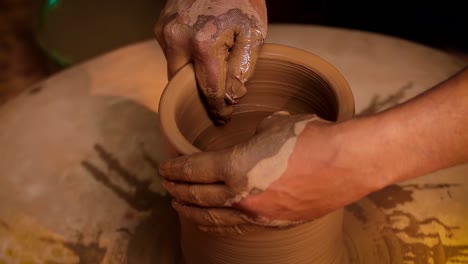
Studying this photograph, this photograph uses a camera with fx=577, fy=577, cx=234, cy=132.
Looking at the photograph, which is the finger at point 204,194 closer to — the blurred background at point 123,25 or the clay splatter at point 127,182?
the clay splatter at point 127,182

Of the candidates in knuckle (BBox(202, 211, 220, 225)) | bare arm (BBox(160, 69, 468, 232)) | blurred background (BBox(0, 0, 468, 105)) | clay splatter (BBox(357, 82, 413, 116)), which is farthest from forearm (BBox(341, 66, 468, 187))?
blurred background (BBox(0, 0, 468, 105))

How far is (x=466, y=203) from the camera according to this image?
129 cm

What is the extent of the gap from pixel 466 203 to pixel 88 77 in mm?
1050

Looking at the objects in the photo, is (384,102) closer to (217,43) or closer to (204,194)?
(217,43)

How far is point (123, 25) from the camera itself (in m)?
2.67

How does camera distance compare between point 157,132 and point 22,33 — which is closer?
point 157,132

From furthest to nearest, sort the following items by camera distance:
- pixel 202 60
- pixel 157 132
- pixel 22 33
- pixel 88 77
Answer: pixel 22 33 < pixel 88 77 < pixel 157 132 < pixel 202 60

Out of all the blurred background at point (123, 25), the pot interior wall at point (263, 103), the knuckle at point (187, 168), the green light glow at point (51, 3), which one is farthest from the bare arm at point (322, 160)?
the green light glow at point (51, 3)

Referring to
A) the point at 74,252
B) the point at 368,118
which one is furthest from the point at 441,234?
the point at 74,252

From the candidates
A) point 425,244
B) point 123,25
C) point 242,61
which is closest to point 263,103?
point 242,61

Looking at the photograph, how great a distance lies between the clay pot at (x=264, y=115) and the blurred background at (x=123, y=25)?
146 cm

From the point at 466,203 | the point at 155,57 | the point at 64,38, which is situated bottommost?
the point at 64,38

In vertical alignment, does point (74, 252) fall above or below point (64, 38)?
above

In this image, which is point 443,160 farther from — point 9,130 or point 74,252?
point 9,130
